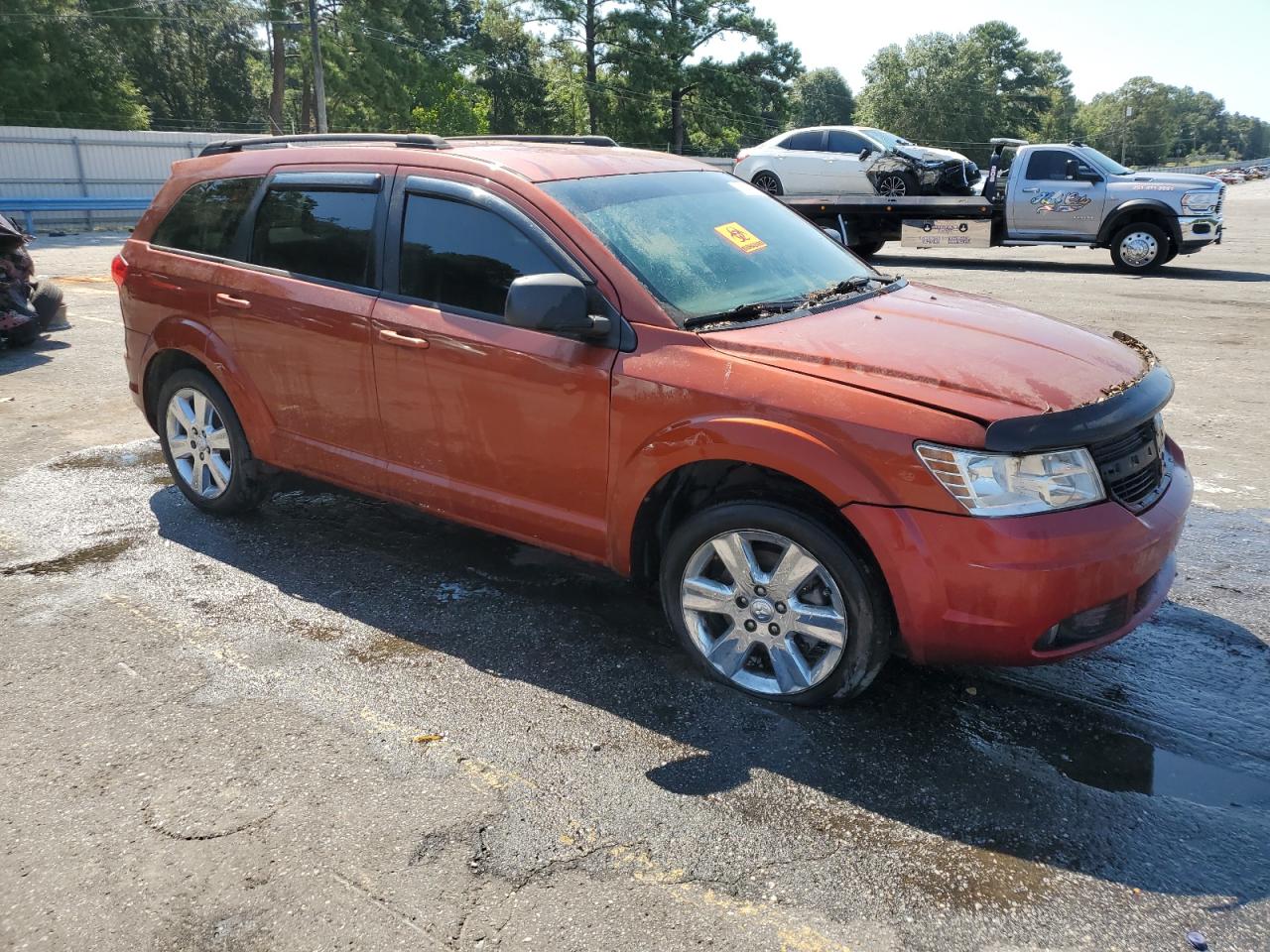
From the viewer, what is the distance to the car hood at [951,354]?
3.09 m

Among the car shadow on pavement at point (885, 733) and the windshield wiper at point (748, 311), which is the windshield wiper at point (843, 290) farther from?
the car shadow on pavement at point (885, 733)

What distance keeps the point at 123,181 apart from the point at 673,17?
34180 millimetres

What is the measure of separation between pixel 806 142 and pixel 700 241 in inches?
659

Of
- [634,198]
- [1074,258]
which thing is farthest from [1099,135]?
[634,198]

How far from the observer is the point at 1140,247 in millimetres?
16000

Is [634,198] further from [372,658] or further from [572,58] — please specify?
[572,58]

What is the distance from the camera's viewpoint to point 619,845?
9.06 ft

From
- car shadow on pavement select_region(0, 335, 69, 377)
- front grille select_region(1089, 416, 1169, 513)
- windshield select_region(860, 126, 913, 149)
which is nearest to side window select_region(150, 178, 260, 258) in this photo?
front grille select_region(1089, 416, 1169, 513)

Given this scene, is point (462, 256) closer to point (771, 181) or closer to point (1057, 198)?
point (1057, 198)

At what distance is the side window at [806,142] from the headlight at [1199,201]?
6528 mm

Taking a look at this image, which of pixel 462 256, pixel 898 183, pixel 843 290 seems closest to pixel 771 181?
pixel 898 183

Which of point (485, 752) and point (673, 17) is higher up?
point (673, 17)

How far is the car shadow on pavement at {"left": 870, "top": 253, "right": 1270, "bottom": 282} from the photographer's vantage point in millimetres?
15750

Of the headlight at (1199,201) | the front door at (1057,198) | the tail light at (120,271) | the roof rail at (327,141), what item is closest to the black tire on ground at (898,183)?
→ the front door at (1057,198)
